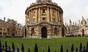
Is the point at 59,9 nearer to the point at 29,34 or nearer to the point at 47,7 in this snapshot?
the point at 47,7

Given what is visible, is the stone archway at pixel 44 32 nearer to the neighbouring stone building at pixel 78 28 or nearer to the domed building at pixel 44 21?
the domed building at pixel 44 21

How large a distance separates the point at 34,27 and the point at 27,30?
10.3 ft

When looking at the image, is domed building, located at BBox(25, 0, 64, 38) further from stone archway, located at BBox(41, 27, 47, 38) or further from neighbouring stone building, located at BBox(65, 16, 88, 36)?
neighbouring stone building, located at BBox(65, 16, 88, 36)

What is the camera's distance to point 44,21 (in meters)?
55.3

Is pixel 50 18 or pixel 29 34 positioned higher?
pixel 50 18

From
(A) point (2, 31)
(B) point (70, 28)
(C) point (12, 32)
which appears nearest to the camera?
(A) point (2, 31)

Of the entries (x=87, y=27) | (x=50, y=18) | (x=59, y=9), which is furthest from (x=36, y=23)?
(x=87, y=27)

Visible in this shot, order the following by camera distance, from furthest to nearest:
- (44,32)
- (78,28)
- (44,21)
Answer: (78,28), (44,32), (44,21)

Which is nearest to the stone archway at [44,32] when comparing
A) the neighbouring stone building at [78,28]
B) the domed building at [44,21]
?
the domed building at [44,21]

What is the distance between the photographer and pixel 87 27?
7875 centimetres

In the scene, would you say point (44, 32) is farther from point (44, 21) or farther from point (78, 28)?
point (78, 28)

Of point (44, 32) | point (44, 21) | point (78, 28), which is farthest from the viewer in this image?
point (78, 28)

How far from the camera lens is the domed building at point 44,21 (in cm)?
5481

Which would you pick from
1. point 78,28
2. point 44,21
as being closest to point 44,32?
point 44,21
